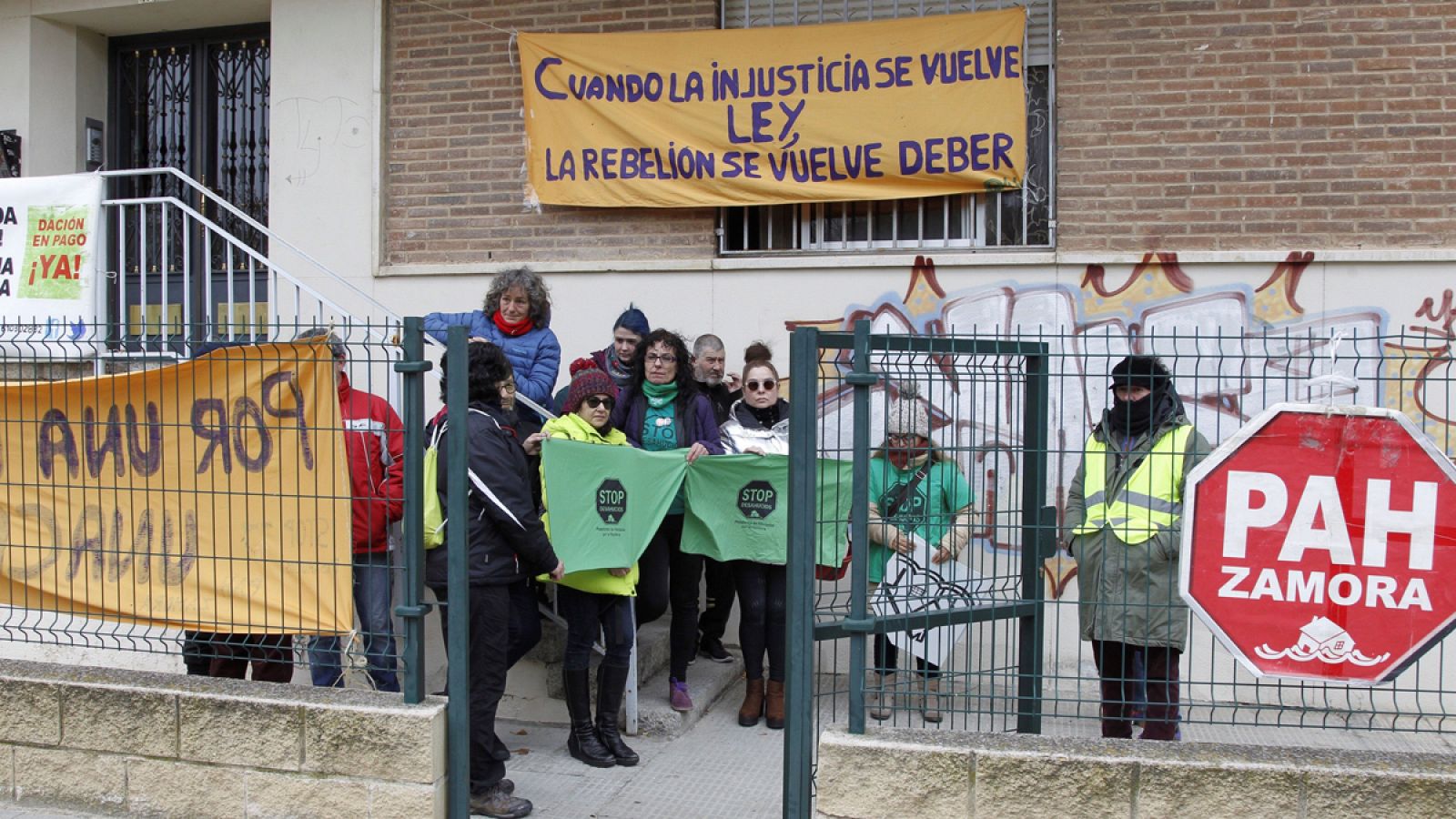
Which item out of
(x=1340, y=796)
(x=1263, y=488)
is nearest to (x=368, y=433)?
(x=1263, y=488)

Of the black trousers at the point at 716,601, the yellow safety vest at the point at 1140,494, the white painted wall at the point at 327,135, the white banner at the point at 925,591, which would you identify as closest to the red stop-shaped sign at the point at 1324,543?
the yellow safety vest at the point at 1140,494

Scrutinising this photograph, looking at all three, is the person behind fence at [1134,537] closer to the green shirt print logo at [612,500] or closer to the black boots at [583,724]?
the green shirt print logo at [612,500]

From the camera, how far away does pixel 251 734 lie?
440 centimetres

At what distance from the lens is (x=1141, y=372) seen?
437 centimetres

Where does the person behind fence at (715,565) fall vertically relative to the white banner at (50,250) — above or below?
below

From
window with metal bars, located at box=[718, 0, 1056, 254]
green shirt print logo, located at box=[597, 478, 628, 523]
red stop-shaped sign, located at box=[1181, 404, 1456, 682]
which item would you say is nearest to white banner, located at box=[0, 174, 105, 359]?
green shirt print logo, located at box=[597, 478, 628, 523]

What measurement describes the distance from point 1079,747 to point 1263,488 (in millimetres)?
980

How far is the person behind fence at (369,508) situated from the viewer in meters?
4.58

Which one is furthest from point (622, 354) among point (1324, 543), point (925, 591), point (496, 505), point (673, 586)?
point (1324, 543)

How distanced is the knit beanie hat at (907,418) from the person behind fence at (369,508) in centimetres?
182

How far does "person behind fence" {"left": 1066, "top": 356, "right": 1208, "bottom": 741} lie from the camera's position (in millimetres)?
4266

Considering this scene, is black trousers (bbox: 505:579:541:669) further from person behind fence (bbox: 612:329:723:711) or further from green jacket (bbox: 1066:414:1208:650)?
green jacket (bbox: 1066:414:1208:650)

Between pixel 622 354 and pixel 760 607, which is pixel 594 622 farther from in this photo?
pixel 622 354

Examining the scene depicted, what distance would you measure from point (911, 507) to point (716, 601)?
2793 millimetres
